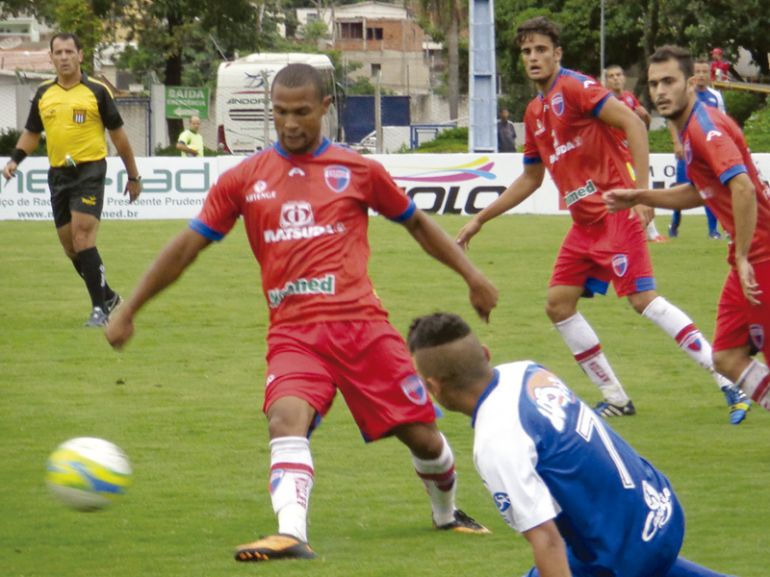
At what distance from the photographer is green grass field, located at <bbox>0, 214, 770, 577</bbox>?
246 inches

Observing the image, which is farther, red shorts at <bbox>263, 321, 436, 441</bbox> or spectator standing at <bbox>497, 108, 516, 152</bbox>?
spectator standing at <bbox>497, 108, 516, 152</bbox>

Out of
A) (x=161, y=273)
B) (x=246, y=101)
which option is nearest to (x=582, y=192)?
(x=161, y=273)

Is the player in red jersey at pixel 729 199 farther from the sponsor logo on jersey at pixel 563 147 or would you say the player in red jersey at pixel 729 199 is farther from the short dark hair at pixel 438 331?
the short dark hair at pixel 438 331

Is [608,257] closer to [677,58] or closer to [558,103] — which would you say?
[558,103]

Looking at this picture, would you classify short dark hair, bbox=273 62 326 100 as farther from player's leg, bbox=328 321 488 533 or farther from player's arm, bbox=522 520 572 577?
player's arm, bbox=522 520 572 577

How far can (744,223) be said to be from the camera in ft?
23.3

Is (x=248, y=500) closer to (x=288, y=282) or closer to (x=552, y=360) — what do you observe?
(x=288, y=282)

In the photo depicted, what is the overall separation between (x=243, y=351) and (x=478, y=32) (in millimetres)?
21046

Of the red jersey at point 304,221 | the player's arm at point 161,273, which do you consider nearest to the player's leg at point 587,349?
the red jersey at point 304,221

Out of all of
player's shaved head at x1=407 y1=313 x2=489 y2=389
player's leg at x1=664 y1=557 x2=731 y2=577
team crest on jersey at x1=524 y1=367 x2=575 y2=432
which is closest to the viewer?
team crest on jersey at x1=524 y1=367 x2=575 y2=432

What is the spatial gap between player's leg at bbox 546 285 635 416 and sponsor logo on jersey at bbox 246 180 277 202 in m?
3.53

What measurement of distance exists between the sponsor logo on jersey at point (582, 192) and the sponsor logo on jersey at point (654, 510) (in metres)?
4.85

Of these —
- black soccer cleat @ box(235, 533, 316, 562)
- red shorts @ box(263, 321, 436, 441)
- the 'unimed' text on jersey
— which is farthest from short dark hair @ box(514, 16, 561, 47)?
the 'unimed' text on jersey

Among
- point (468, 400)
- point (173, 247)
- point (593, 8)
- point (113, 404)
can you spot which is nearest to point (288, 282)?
point (173, 247)
